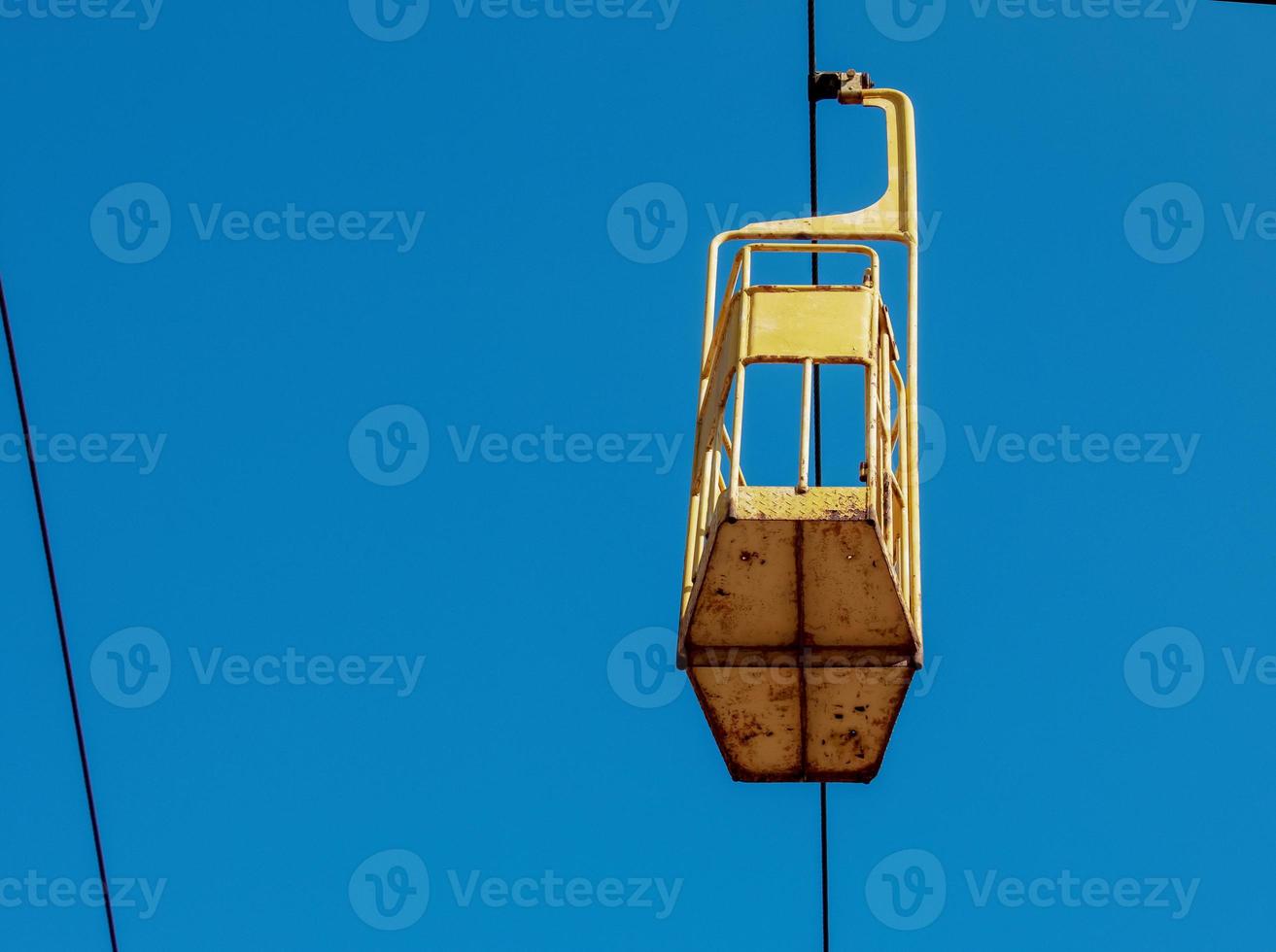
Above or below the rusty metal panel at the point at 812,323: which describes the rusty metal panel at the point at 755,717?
below

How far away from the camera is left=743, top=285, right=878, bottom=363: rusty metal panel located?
24.8 ft

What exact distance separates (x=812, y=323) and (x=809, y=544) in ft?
2.92

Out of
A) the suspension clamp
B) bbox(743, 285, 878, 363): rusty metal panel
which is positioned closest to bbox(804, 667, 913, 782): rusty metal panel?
bbox(743, 285, 878, 363): rusty metal panel

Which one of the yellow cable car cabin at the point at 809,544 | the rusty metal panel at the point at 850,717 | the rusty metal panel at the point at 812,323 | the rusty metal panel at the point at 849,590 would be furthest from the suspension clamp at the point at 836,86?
the rusty metal panel at the point at 850,717

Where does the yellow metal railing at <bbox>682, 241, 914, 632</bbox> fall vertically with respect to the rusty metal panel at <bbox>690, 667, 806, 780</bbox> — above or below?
above

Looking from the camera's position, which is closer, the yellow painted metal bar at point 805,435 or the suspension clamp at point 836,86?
the yellow painted metal bar at point 805,435

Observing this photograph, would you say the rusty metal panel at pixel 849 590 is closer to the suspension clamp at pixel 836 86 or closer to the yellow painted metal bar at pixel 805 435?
the yellow painted metal bar at pixel 805 435

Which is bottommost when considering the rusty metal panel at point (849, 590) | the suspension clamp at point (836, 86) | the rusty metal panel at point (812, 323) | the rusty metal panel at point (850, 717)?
the rusty metal panel at point (850, 717)

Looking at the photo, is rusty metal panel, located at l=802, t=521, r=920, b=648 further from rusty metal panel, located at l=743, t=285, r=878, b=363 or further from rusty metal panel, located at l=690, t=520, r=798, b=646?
rusty metal panel, located at l=743, t=285, r=878, b=363

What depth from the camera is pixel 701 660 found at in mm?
7984

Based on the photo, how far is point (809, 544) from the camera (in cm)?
757

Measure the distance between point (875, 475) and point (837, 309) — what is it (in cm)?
70

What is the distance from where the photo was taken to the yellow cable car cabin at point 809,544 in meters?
7.51

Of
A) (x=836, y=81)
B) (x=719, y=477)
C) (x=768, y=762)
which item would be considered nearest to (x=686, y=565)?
(x=719, y=477)
